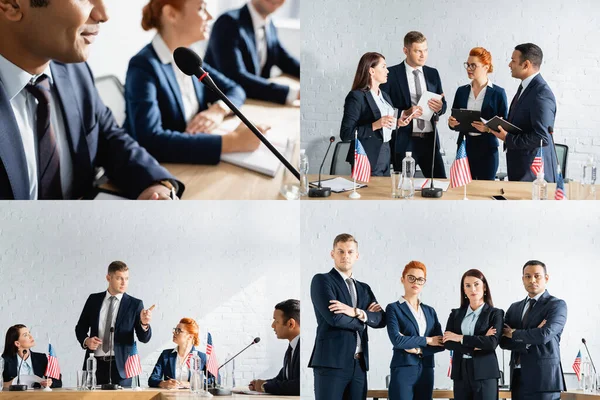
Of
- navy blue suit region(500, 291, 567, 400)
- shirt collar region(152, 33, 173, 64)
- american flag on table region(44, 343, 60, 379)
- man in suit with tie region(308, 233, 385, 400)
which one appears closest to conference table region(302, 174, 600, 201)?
man in suit with tie region(308, 233, 385, 400)

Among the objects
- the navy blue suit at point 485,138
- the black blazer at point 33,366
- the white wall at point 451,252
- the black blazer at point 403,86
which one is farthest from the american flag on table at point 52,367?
the navy blue suit at point 485,138

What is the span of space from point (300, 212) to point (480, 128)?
1379 millimetres

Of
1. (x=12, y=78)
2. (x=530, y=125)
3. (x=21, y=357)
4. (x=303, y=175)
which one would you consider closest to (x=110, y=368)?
(x=21, y=357)

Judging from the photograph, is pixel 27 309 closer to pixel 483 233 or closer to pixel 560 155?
pixel 483 233

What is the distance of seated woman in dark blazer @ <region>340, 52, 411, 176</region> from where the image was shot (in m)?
6.77

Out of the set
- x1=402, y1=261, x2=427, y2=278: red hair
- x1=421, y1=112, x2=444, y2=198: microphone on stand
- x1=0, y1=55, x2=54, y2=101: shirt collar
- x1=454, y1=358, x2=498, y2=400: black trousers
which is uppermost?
x1=0, y1=55, x2=54, y2=101: shirt collar

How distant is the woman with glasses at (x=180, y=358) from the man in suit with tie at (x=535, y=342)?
6.87ft

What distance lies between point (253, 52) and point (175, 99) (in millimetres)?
613

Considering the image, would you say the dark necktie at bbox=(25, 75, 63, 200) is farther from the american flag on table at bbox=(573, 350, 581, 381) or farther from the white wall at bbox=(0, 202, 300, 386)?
the american flag on table at bbox=(573, 350, 581, 381)

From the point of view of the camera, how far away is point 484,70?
6.76m

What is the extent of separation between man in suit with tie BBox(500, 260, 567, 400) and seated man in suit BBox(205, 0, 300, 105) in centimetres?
213

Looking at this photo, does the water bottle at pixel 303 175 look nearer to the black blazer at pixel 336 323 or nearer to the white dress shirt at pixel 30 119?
the black blazer at pixel 336 323

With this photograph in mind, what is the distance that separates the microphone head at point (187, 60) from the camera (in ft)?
19.4

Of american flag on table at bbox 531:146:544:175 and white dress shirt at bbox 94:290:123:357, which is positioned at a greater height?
american flag on table at bbox 531:146:544:175
